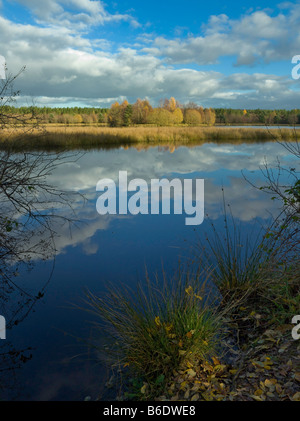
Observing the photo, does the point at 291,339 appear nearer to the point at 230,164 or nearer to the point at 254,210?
the point at 254,210

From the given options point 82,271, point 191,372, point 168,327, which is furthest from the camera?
point 82,271

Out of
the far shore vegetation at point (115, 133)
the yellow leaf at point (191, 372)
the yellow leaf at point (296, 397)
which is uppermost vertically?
the far shore vegetation at point (115, 133)

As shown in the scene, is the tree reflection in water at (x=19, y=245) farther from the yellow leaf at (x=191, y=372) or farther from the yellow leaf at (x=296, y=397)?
the yellow leaf at (x=296, y=397)

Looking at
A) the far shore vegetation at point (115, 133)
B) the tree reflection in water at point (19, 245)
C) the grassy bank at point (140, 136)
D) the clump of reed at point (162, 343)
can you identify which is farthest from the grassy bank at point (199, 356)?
the grassy bank at point (140, 136)

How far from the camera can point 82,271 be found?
5359 millimetres

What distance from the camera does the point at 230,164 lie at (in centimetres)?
1722

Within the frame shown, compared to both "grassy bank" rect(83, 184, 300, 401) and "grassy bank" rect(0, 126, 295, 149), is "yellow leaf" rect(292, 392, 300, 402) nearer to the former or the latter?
"grassy bank" rect(83, 184, 300, 401)

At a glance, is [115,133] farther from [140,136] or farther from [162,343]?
[162,343]

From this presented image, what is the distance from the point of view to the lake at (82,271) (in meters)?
3.14

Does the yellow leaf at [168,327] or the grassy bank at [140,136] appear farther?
the grassy bank at [140,136]

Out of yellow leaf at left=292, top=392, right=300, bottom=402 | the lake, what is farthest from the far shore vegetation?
yellow leaf at left=292, top=392, right=300, bottom=402

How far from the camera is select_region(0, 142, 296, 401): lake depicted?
10.3ft

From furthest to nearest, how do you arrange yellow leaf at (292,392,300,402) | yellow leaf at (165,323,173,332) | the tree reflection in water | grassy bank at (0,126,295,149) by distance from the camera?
1. grassy bank at (0,126,295,149)
2. the tree reflection in water
3. yellow leaf at (165,323,173,332)
4. yellow leaf at (292,392,300,402)

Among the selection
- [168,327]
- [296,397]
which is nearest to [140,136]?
[168,327]
